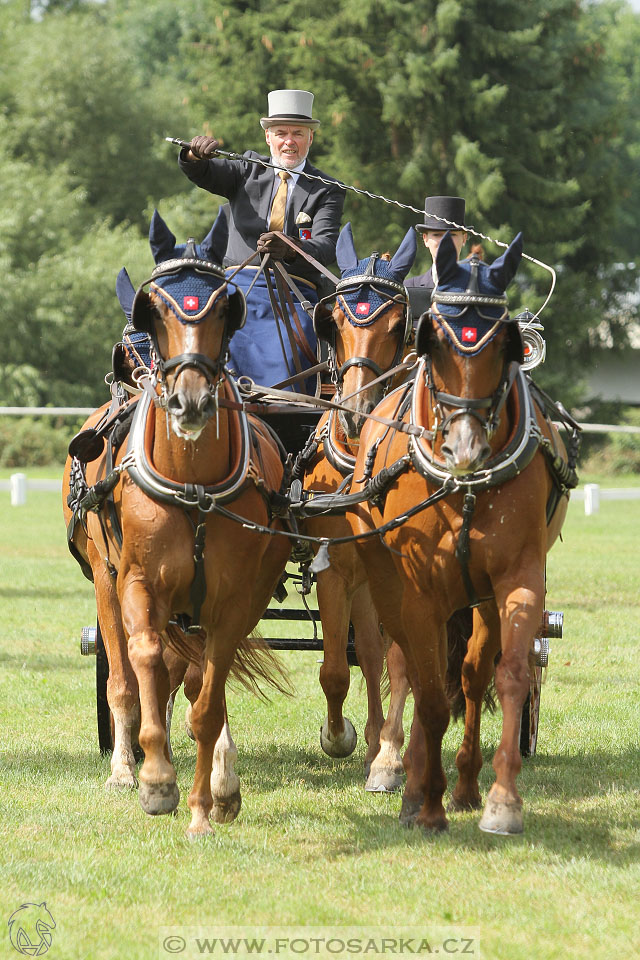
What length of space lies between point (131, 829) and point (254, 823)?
546 mm

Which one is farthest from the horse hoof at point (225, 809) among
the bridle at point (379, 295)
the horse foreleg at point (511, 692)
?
the bridle at point (379, 295)

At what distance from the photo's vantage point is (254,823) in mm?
5520

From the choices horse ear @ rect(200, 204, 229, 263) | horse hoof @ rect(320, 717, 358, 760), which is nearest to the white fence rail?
horse hoof @ rect(320, 717, 358, 760)

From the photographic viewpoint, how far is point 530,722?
668cm

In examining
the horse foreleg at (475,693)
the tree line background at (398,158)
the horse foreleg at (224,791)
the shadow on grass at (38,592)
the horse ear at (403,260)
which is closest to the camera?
the horse foreleg at (224,791)

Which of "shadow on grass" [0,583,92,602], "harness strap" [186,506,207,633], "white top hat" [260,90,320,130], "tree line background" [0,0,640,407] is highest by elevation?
"tree line background" [0,0,640,407]

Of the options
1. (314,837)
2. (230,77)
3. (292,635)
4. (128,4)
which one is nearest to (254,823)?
(314,837)

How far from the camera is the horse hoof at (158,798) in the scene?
4781mm

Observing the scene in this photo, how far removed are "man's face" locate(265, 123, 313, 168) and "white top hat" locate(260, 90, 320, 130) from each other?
48mm

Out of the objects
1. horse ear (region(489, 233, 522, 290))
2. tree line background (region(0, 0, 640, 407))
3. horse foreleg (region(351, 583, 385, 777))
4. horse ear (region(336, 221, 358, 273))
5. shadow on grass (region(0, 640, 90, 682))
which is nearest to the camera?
horse ear (region(489, 233, 522, 290))

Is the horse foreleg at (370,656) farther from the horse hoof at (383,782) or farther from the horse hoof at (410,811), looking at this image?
the horse hoof at (410,811)

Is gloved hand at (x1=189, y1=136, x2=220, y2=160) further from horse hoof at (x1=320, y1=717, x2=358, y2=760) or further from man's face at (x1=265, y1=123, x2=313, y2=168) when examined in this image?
horse hoof at (x1=320, y1=717, x2=358, y2=760)

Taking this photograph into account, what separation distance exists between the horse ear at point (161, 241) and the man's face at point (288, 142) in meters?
2.10

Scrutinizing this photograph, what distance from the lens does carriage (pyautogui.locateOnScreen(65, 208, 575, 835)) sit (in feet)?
15.8
